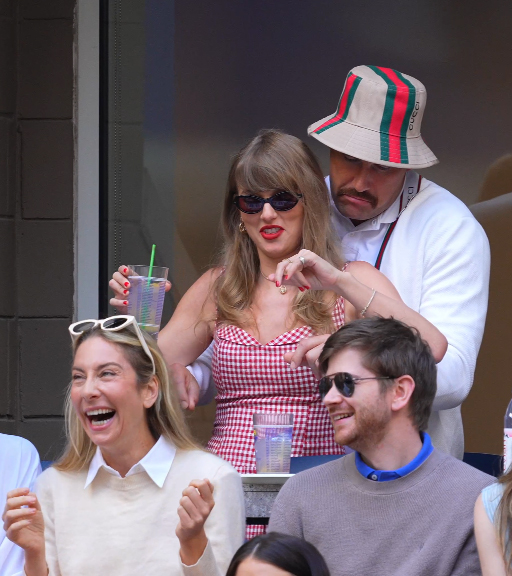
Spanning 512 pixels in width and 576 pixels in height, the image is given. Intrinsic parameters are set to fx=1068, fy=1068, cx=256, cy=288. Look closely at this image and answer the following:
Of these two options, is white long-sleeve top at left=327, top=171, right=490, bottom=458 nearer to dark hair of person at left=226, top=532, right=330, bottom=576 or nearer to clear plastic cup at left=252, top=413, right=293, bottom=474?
clear plastic cup at left=252, top=413, right=293, bottom=474

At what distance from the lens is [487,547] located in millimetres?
2314

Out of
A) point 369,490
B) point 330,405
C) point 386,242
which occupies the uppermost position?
point 386,242

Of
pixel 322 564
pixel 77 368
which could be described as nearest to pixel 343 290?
pixel 77 368

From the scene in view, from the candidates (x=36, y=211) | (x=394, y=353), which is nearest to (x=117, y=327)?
(x=394, y=353)

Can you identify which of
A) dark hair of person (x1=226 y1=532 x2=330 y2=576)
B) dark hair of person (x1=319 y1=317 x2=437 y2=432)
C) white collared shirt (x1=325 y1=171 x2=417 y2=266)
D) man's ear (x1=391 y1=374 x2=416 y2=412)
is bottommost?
dark hair of person (x1=226 y1=532 x2=330 y2=576)

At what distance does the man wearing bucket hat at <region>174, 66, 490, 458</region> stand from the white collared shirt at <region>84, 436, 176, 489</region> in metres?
0.37

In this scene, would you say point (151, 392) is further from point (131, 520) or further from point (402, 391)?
point (402, 391)

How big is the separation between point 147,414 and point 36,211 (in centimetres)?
181

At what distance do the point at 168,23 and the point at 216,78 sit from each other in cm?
31

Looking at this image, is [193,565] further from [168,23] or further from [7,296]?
[168,23]

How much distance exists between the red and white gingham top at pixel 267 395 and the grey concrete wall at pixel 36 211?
56.8 inches

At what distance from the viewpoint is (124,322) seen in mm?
2891

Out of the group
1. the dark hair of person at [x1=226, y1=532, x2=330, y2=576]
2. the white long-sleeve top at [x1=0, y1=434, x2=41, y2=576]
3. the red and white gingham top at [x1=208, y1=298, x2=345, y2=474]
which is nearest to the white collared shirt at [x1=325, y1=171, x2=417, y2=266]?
the red and white gingham top at [x1=208, y1=298, x2=345, y2=474]

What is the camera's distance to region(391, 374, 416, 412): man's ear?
256cm
